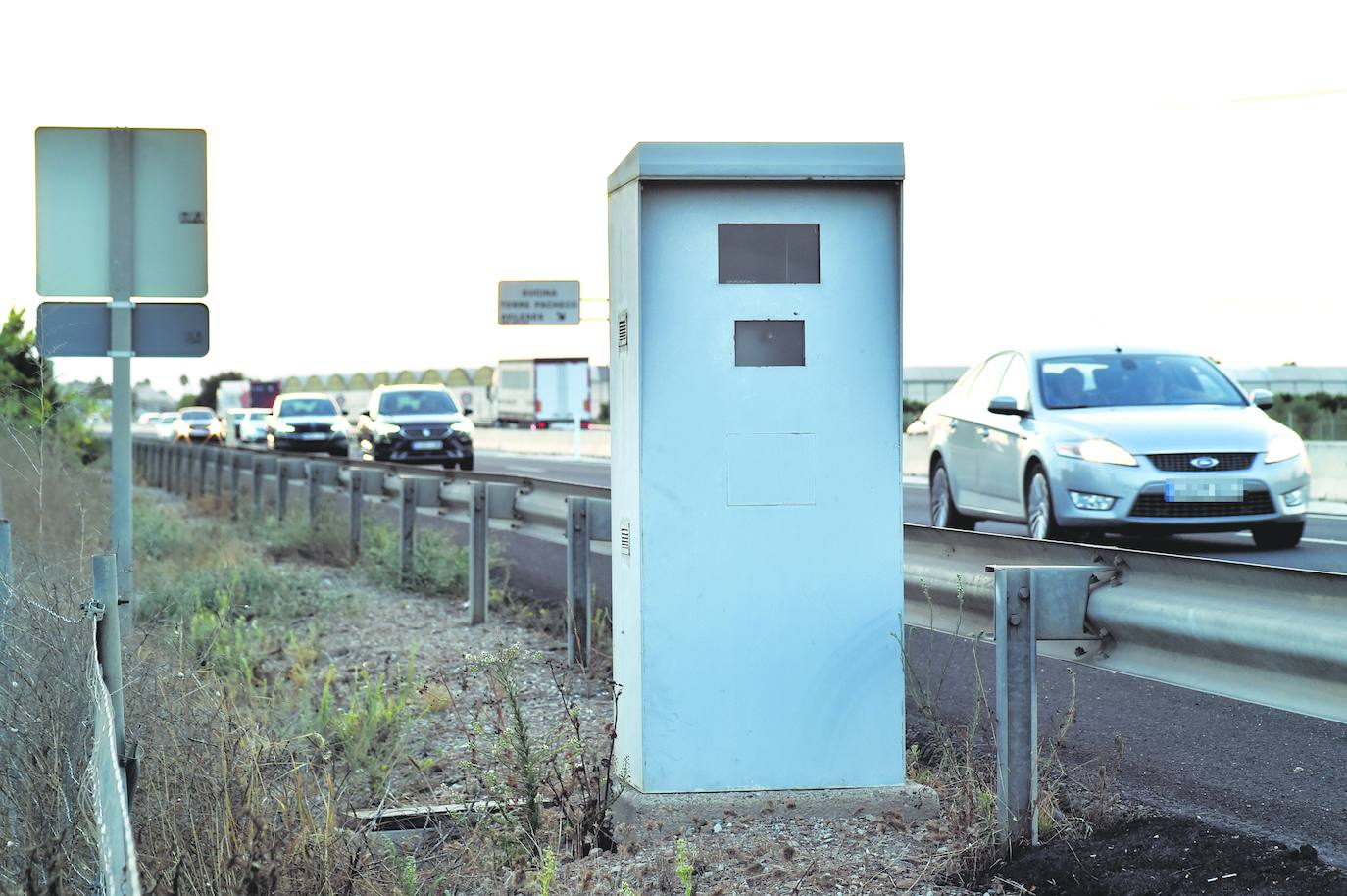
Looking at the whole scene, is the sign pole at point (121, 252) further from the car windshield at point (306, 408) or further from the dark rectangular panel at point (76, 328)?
the car windshield at point (306, 408)

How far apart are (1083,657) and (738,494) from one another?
1122 mm

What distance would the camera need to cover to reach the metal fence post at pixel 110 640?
4.03 m

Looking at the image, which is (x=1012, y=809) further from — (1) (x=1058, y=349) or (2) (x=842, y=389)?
(1) (x=1058, y=349)

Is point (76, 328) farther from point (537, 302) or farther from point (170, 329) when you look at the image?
point (537, 302)

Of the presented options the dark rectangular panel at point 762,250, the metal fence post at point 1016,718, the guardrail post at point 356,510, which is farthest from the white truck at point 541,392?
the metal fence post at point 1016,718

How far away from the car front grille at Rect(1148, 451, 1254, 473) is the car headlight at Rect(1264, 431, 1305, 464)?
19cm

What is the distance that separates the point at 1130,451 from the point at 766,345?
7.83 metres

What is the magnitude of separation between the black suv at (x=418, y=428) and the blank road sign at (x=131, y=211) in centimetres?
2552

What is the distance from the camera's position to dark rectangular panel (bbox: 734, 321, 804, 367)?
5.05 metres

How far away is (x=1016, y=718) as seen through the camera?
177 inches

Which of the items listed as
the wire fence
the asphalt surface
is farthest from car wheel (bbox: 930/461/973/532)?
the wire fence

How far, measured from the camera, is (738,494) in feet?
16.5

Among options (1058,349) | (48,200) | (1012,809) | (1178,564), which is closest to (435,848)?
(1012,809)

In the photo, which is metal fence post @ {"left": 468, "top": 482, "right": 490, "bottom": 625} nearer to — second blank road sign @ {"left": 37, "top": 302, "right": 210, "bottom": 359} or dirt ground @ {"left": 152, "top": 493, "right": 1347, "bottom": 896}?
second blank road sign @ {"left": 37, "top": 302, "right": 210, "bottom": 359}
